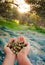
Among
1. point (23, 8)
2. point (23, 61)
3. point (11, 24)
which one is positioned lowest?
point (23, 61)

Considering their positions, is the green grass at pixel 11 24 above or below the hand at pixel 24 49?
above

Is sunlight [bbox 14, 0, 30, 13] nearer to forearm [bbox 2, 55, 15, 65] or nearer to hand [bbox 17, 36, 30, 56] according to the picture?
hand [bbox 17, 36, 30, 56]

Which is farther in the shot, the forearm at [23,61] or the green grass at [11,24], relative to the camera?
the green grass at [11,24]

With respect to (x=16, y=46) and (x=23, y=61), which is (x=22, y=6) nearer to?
(x=16, y=46)

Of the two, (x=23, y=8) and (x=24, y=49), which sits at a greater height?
(x=23, y=8)

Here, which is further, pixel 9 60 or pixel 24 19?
pixel 24 19

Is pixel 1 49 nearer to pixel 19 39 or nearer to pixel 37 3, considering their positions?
pixel 19 39

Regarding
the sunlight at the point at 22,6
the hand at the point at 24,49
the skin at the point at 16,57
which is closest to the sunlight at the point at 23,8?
the sunlight at the point at 22,6

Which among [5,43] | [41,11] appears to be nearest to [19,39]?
[5,43]

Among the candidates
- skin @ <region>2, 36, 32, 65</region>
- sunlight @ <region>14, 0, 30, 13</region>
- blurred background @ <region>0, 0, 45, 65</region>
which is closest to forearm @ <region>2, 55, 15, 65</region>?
skin @ <region>2, 36, 32, 65</region>

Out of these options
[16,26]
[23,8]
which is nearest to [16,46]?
[16,26]

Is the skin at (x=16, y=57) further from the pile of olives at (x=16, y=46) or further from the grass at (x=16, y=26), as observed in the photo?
the grass at (x=16, y=26)

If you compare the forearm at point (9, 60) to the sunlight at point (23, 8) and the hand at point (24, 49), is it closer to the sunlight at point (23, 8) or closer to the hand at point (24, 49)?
the hand at point (24, 49)

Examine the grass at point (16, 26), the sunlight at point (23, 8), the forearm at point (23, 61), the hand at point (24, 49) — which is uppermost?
the sunlight at point (23, 8)
